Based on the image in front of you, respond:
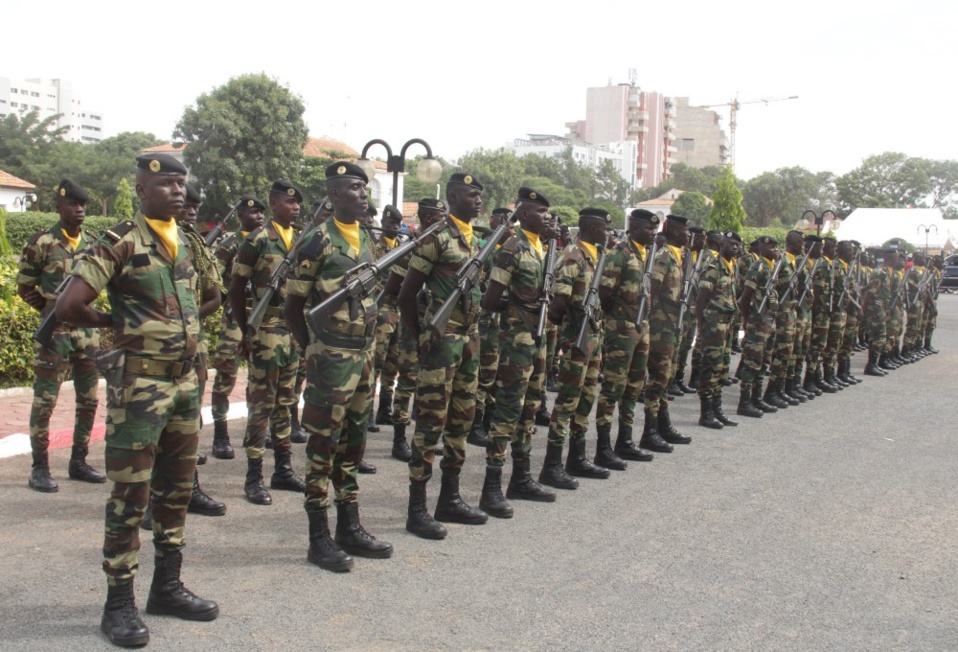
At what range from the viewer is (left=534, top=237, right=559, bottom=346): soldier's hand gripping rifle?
611 cm

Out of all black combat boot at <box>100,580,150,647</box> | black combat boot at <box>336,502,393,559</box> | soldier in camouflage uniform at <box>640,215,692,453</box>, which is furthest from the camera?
soldier in camouflage uniform at <box>640,215,692,453</box>

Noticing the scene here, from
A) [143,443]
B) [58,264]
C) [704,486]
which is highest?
[58,264]

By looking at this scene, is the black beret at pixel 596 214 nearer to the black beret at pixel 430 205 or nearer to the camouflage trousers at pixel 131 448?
the black beret at pixel 430 205

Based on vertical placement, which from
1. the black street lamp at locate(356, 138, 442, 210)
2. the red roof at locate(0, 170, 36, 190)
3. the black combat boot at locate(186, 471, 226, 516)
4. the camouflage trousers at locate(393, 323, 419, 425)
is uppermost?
the red roof at locate(0, 170, 36, 190)

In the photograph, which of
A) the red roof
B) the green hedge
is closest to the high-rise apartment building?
the red roof

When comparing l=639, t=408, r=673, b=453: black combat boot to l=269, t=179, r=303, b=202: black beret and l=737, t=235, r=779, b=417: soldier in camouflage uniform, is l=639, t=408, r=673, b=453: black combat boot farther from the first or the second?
l=269, t=179, r=303, b=202: black beret

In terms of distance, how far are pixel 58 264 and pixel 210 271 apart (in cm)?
177

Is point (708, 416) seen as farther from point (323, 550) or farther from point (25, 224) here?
point (25, 224)

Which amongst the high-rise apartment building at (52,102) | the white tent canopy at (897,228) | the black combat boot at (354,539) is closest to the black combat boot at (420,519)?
the black combat boot at (354,539)

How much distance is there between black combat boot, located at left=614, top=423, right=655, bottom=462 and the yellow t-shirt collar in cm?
490

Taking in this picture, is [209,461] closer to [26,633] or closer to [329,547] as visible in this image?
[329,547]

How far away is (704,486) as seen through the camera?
23.2 feet

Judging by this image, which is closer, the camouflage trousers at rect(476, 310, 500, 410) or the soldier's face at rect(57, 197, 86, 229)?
the soldier's face at rect(57, 197, 86, 229)

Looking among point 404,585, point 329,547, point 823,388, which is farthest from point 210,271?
point 823,388
